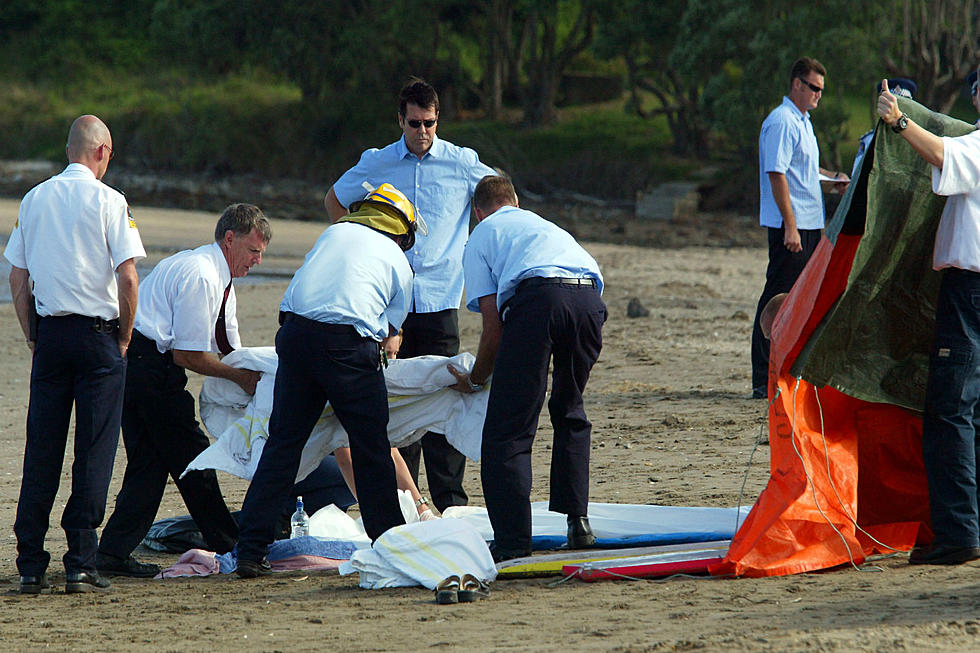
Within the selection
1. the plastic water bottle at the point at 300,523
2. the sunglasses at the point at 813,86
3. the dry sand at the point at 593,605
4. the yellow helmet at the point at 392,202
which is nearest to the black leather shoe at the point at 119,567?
the dry sand at the point at 593,605

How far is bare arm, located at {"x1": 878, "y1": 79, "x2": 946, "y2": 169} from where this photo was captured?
17.4 ft

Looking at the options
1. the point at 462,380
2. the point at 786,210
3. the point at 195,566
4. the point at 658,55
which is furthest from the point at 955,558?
the point at 658,55

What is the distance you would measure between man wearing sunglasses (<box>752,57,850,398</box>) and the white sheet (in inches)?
140

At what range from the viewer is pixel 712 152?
36.8 m

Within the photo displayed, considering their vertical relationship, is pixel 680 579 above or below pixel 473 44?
below

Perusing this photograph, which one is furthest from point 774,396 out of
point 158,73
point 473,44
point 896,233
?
point 158,73

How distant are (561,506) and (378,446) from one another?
3.19ft

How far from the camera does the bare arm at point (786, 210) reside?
9.34m

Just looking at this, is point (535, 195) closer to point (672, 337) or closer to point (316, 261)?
point (672, 337)

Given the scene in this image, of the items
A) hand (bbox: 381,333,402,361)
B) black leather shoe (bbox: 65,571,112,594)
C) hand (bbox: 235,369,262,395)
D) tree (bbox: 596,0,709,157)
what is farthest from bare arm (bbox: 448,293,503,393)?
tree (bbox: 596,0,709,157)

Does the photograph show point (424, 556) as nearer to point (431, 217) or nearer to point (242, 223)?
point (242, 223)

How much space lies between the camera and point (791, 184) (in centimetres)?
961

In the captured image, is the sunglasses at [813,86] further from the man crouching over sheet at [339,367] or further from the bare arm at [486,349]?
the man crouching over sheet at [339,367]

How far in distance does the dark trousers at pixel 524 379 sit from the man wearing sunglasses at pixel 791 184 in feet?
12.0
